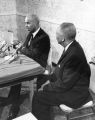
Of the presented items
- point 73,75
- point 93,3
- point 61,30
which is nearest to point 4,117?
point 73,75

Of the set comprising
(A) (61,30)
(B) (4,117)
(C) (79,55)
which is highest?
(A) (61,30)

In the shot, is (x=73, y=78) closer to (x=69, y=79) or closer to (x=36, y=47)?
(x=69, y=79)

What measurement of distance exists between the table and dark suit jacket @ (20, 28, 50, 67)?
692 mm

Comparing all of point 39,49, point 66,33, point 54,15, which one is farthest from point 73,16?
point 66,33

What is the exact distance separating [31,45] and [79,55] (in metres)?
1.32

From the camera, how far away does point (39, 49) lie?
3.69 m

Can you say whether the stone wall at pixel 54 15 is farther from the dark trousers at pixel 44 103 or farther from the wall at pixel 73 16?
the dark trousers at pixel 44 103

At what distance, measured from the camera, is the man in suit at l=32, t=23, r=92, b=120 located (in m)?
2.64

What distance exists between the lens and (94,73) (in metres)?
3.99

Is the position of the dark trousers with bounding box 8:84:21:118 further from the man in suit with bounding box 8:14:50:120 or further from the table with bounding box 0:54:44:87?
the table with bounding box 0:54:44:87

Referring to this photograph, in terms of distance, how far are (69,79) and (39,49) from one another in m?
1.19

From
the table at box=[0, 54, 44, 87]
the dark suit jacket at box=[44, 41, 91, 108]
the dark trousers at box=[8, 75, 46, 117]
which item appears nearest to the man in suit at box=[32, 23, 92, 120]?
the dark suit jacket at box=[44, 41, 91, 108]

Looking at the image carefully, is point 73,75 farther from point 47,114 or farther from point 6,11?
point 6,11

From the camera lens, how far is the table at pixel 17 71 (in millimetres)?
2607
